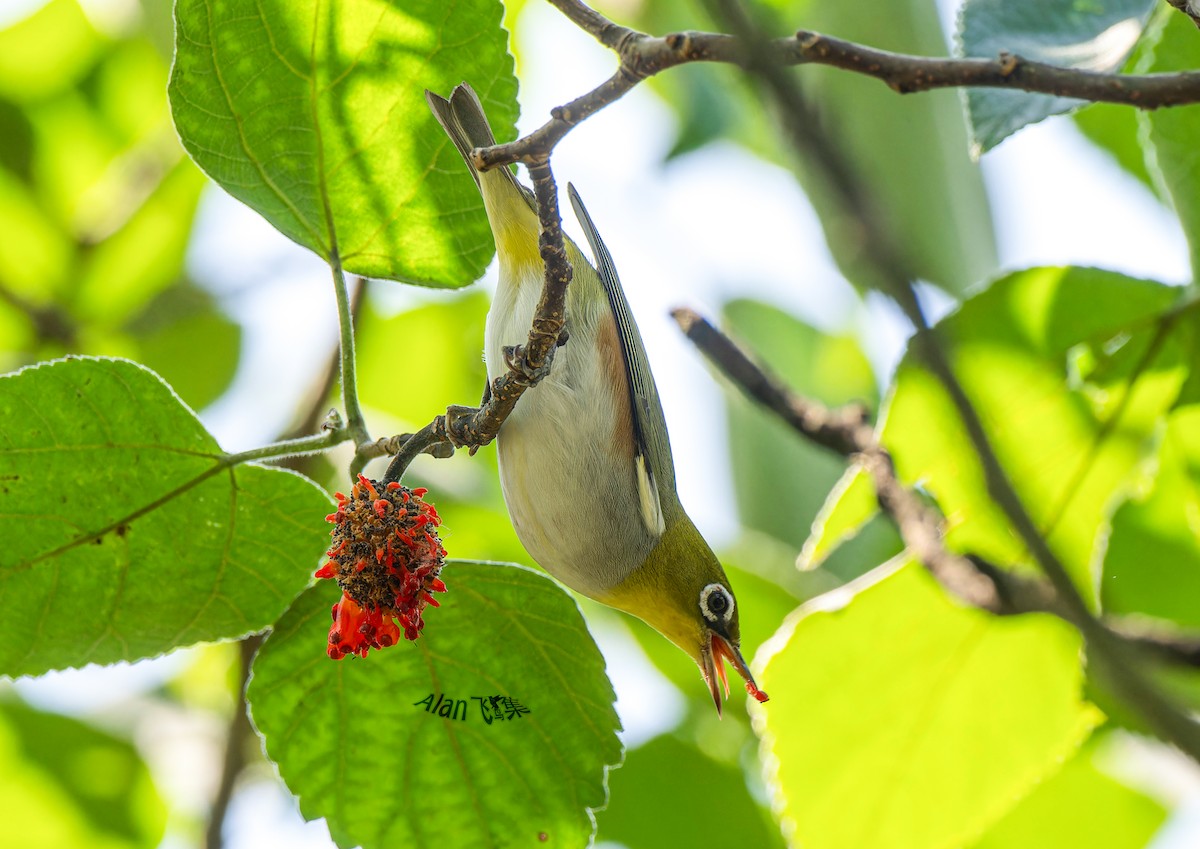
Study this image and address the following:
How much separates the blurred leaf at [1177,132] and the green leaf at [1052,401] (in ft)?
0.51

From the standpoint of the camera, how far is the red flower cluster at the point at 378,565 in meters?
1.56

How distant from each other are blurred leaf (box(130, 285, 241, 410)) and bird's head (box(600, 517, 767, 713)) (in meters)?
1.83

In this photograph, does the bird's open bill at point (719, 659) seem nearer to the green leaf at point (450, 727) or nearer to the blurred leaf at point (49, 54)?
the green leaf at point (450, 727)

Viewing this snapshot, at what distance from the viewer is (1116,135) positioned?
115 inches

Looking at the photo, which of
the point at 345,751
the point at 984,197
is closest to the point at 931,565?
the point at 345,751

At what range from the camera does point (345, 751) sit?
1.82 meters

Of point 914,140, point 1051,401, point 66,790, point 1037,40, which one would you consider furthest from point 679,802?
point 1037,40

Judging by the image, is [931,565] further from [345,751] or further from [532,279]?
[345,751]

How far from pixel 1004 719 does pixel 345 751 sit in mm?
1309

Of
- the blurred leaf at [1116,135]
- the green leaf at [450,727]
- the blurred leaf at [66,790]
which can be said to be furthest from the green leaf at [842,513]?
Result: the blurred leaf at [66,790]

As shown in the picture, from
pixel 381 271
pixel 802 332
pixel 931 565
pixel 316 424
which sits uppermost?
pixel 802 332

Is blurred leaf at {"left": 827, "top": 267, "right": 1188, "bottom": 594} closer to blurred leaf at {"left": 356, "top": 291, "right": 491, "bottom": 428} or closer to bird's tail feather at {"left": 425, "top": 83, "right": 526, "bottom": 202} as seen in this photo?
bird's tail feather at {"left": 425, "top": 83, "right": 526, "bottom": 202}

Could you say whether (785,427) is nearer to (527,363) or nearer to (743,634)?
(743,634)

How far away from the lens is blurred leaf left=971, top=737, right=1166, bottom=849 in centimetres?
289
